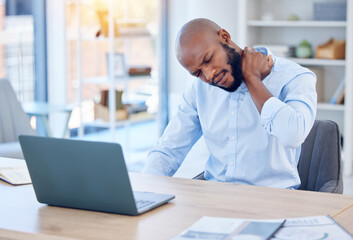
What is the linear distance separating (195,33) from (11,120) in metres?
2.20

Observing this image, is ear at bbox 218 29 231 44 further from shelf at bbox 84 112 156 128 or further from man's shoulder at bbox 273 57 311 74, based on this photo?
shelf at bbox 84 112 156 128

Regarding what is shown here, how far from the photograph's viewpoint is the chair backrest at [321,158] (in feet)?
7.34

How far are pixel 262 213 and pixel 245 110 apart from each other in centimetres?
65

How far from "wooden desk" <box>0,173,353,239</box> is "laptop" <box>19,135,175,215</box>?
0.09ft

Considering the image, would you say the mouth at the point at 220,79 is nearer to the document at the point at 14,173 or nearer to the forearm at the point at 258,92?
the forearm at the point at 258,92

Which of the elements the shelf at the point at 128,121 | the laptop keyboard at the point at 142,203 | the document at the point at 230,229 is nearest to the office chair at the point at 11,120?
the shelf at the point at 128,121

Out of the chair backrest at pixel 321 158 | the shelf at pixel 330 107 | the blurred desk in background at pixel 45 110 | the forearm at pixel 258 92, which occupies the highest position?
the forearm at pixel 258 92

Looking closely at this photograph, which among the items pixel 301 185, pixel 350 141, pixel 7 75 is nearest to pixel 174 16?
pixel 7 75

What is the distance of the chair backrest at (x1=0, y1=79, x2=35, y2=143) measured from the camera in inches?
152

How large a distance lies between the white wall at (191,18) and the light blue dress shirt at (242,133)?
6.67ft

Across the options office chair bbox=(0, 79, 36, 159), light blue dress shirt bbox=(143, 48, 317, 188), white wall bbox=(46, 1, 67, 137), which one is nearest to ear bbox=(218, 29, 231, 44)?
light blue dress shirt bbox=(143, 48, 317, 188)

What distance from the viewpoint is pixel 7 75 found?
5.07m

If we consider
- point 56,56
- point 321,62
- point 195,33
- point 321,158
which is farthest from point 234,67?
point 56,56

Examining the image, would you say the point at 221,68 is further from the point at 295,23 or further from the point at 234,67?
the point at 295,23
